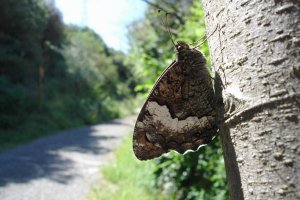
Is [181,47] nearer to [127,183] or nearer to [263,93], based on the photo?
[263,93]

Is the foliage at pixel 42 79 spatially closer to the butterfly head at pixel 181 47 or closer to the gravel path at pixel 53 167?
the gravel path at pixel 53 167

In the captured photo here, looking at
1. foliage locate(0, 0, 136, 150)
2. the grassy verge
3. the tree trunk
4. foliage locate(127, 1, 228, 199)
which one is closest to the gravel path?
the grassy verge

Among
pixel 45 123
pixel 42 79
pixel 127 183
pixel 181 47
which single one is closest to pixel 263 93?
pixel 181 47

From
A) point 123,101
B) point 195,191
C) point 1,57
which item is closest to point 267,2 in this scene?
point 195,191

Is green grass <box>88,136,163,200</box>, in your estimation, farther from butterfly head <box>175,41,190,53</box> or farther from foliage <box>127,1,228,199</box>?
butterfly head <box>175,41,190,53</box>

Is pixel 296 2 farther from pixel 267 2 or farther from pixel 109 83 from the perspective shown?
pixel 109 83
